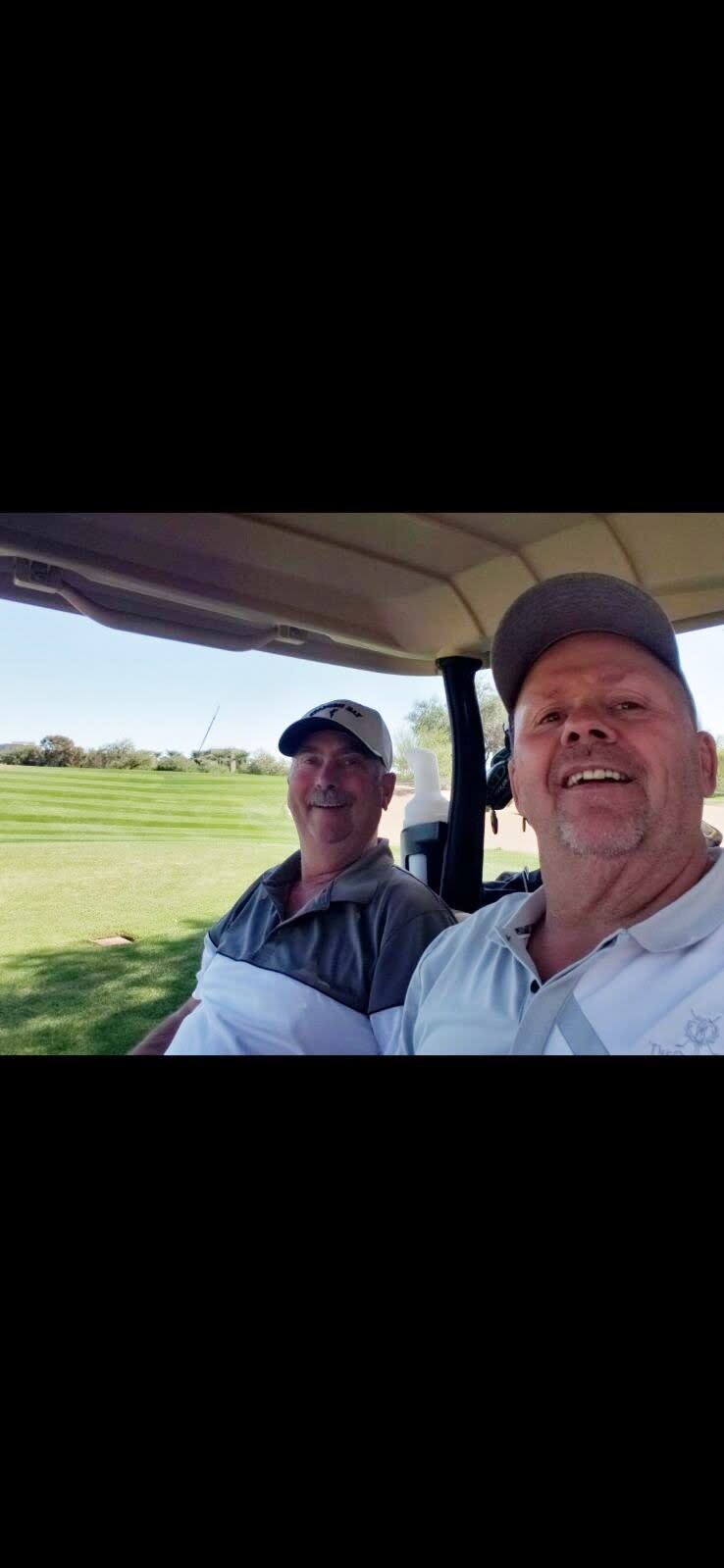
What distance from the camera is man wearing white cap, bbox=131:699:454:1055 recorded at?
132cm

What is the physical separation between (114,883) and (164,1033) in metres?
0.92

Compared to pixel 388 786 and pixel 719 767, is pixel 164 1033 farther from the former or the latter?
pixel 719 767

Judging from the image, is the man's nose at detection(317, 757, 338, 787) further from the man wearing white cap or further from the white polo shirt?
the white polo shirt

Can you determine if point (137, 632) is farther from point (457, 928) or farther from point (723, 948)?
Answer: point (723, 948)

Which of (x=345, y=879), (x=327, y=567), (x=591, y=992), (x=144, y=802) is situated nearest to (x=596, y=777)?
(x=591, y=992)

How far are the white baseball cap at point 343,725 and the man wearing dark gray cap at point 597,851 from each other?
16.9 inches

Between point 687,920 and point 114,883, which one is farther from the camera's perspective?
point 114,883

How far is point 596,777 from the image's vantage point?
1095 millimetres
